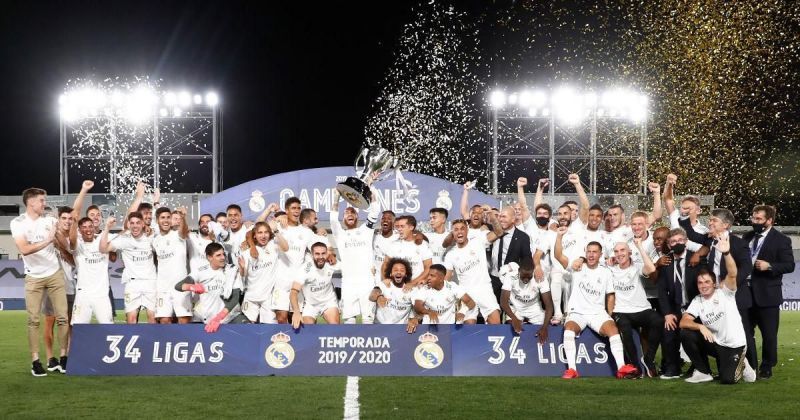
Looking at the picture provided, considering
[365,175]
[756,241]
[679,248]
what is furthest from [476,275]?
[756,241]

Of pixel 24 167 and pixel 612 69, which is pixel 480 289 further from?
pixel 24 167

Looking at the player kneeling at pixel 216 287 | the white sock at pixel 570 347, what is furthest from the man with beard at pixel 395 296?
the white sock at pixel 570 347

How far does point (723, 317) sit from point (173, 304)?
683cm

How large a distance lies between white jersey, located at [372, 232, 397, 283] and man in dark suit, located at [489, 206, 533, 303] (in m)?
1.43

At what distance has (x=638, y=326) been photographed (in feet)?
37.7

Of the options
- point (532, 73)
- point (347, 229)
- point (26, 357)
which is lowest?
point (26, 357)

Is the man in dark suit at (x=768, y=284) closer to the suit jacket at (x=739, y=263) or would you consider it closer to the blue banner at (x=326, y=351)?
the suit jacket at (x=739, y=263)

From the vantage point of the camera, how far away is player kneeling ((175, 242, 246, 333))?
12.0m

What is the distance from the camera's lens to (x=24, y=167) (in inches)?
2096

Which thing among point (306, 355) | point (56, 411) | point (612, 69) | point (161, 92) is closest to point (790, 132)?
point (612, 69)

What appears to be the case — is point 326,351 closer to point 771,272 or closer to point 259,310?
point 259,310

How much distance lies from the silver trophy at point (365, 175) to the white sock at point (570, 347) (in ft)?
11.0

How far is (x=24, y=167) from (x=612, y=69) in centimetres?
3366

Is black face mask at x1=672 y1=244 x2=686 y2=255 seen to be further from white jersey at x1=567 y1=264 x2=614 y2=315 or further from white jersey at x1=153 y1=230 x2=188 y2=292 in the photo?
white jersey at x1=153 y1=230 x2=188 y2=292
